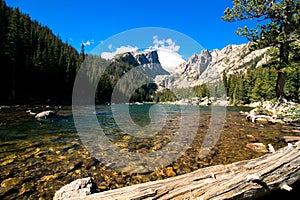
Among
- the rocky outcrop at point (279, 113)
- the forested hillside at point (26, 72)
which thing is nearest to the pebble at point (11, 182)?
the rocky outcrop at point (279, 113)

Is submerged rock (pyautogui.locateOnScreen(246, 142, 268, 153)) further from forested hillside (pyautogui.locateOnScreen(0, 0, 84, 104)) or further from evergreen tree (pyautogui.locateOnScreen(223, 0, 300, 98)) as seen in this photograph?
forested hillside (pyautogui.locateOnScreen(0, 0, 84, 104))

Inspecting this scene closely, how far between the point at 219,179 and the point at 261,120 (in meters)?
15.0

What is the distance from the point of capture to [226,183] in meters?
2.91

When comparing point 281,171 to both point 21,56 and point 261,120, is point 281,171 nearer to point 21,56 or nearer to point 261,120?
point 261,120

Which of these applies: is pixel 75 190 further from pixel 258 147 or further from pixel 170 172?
pixel 258 147

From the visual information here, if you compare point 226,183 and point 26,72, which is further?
point 26,72

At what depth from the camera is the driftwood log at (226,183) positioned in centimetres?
270

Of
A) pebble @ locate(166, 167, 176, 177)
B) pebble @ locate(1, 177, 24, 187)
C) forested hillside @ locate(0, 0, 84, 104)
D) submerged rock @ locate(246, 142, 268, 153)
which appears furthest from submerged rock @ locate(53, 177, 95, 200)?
forested hillside @ locate(0, 0, 84, 104)

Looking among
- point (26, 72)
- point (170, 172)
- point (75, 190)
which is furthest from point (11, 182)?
point (26, 72)

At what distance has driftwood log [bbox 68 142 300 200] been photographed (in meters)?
2.70

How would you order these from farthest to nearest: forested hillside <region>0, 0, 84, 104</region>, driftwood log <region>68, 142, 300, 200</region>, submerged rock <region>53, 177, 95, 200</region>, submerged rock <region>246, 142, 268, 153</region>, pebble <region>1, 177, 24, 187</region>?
forested hillside <region>0, 0, 84, 104</region> < submerged rock <region>246, 142, 268, 153</region> < pebble <region>1, 177, 24, 187</region> < submerged rock <region>53, 177, 95, 200</region> < driftwood log <region>68, 142, 300, 200</region>

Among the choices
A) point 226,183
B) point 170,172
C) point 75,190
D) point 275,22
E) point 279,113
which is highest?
point 275,22

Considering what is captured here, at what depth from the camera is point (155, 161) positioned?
19.7 feet

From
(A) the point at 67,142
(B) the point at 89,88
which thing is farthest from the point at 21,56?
(A) the point at 67,142
